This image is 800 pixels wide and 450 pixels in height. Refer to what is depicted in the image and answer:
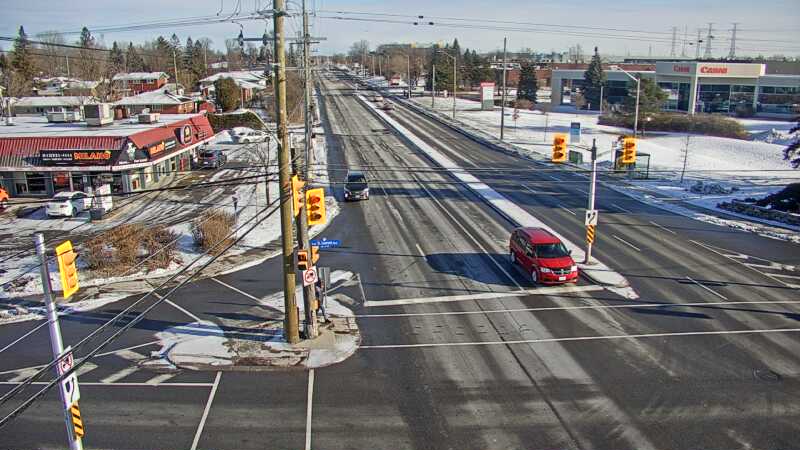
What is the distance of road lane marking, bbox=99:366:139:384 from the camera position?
1755cm

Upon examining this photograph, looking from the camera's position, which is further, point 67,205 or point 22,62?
point 22,62

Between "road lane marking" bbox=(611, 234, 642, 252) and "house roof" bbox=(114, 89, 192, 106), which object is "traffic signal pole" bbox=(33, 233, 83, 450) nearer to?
"road lane marking" bbox=(611, 234, 642, 252)

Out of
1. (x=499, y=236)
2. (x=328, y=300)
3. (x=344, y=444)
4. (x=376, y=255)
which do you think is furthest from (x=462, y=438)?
(x=499, y=236)

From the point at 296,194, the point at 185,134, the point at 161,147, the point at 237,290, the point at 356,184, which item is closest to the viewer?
the point at 296,194

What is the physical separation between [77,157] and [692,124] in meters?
66.8

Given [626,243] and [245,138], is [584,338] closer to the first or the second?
[626,243]

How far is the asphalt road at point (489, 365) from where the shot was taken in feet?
48.5

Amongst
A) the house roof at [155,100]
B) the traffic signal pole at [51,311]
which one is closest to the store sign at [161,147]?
the house roof at [155,100]

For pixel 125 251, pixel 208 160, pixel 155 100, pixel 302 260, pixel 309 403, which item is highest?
pixel 155 100

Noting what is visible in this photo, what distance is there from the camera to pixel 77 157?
41.2 m

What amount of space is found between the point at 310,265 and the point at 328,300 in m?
4.08

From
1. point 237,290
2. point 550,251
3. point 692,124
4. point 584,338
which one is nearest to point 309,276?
point 237,290

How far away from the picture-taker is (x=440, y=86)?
13138 cm

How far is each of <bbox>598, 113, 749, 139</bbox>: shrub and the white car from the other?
62.1 meters
